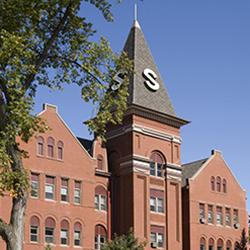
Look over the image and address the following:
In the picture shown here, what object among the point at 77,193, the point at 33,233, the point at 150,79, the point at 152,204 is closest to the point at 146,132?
the point at 150,79

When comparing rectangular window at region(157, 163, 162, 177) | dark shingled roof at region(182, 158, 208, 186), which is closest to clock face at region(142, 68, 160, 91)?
rectangular window at region(157, 163, 162, 177)

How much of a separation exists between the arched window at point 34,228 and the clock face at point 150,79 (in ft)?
49.3

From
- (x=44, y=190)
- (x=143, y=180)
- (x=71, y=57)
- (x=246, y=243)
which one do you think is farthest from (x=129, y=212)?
(x=71, y=57)

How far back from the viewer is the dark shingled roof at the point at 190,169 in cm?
6025

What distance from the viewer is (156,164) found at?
55.6 metres

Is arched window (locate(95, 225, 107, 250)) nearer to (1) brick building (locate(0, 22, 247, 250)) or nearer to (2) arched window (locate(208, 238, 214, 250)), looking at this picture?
(1) brick building (locate(0, 22, 247, 250))

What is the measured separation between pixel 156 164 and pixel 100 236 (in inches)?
293

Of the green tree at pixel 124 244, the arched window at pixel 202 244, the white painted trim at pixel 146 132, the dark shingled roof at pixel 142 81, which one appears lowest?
the green tree at pixel 124 244

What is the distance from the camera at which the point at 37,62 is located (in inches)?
804

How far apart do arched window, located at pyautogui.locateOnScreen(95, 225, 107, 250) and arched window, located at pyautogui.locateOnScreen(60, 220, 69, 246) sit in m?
3.26

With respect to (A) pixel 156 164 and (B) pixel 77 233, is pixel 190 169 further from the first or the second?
(B) pixel 77 233

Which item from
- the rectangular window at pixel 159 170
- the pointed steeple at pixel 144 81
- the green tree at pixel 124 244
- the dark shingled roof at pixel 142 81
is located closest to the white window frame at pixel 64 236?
the green tree at pixel 124 244

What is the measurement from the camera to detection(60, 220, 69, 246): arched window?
1964 inches

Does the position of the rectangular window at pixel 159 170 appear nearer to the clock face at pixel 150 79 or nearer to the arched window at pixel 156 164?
the arched window at pixel 156 164
